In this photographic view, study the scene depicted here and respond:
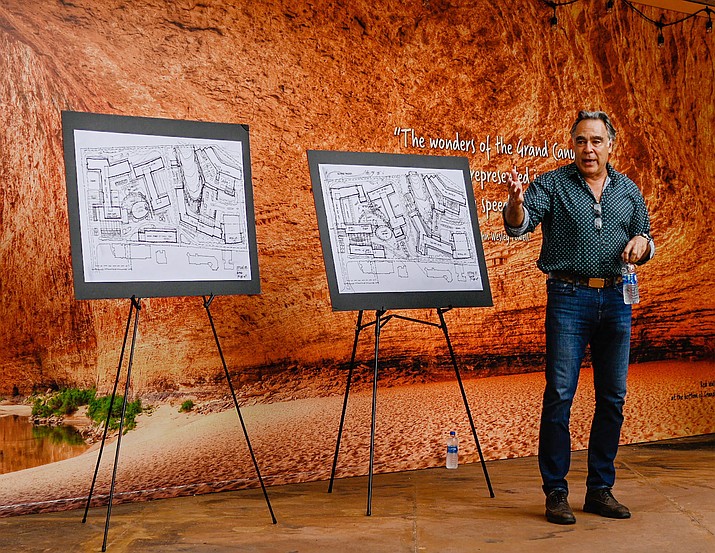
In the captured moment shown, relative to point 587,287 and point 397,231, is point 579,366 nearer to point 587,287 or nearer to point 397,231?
point 587,287

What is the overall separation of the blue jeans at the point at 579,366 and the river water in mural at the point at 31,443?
200 cm

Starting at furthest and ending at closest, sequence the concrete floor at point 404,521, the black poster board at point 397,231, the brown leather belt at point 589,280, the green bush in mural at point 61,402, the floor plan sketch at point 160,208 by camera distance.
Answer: the green bush in mural at point 61,402 < the black poster board at point 397,231 < the brown leather belt at point 589,280 < the floor plan sketch at point 160,208 < the concrete floor at point 404,521

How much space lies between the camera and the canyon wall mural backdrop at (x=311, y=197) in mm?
3514

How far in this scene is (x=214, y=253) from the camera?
10.3 feet

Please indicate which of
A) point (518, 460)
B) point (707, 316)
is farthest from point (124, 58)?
point (707, 316)

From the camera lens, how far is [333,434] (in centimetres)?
406

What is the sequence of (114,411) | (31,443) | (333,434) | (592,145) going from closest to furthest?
(592,145) → (31,443) → (114,411) → (333,434)

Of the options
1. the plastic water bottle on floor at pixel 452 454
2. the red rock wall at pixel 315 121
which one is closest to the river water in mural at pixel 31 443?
the red rock wall at pixel 315 121

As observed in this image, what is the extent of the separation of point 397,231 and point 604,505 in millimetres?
1377

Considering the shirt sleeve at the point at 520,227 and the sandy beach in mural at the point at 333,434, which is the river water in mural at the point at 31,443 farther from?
the shirt sleeve at the point at 520,227

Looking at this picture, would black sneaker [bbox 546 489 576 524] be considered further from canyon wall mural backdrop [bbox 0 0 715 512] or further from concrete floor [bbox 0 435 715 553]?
canyon wall mural backdrop [bbox 0 0 715 512]

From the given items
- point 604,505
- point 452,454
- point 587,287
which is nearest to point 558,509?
point 604,505

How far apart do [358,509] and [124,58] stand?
224cm

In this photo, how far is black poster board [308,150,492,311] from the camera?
335cm
